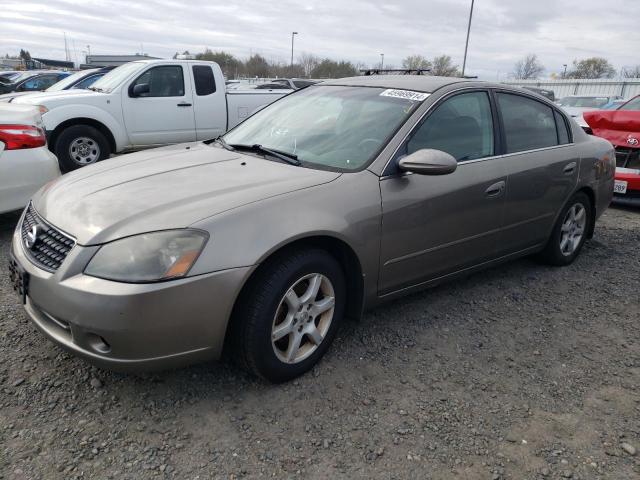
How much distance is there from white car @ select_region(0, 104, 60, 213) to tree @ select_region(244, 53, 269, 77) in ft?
159

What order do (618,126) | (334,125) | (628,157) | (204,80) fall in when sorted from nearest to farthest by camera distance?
1. (334,125)
2. (628,157)
3. (618,126)
4. (204,80)

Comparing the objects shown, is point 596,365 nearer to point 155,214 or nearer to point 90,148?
point 155,214

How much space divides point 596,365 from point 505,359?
0.53 m

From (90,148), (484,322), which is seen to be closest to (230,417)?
(484,322)

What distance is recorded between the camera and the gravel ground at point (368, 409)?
219 centimetres

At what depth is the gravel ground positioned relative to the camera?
2.19 metres

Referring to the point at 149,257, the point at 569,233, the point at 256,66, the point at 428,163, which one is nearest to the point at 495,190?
the point at 428,163

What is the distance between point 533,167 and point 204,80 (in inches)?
249

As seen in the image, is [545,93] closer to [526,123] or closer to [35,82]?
[526,123]

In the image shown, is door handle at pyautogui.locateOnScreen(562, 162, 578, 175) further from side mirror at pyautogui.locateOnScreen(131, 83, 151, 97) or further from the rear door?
side mirror at pyautogui.locateOnScreen(131, 83, 151, 97)

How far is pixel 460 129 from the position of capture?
135 inches

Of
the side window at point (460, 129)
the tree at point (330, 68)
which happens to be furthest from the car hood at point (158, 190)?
the tree at point (330, 68)

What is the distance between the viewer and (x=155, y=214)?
2.37m

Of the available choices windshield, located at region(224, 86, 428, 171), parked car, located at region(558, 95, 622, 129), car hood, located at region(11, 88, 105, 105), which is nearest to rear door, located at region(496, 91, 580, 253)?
windshield, located at region(224, 86, 428, 171)
